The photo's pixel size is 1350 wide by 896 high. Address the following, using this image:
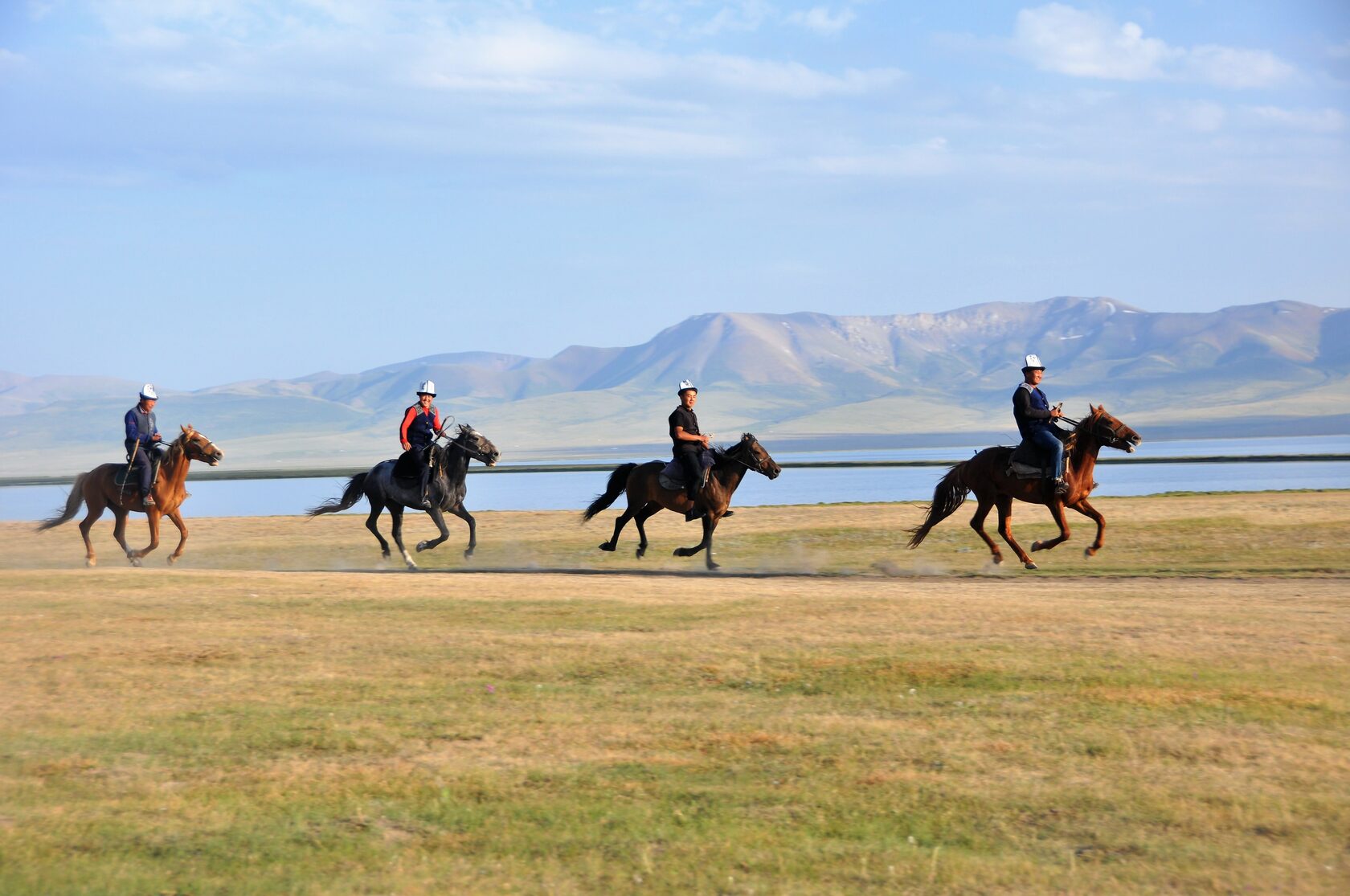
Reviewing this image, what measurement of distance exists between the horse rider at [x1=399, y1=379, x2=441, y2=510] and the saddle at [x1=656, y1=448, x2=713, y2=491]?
4485mm

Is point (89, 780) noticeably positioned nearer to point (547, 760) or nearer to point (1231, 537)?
point (547, 760)

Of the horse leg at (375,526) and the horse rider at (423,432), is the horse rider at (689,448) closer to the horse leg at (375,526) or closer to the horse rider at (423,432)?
the horse rider at (423,432)

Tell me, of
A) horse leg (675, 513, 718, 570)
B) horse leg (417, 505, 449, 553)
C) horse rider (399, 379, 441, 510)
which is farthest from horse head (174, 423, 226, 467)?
horse leg (675, 513, 718, 570)

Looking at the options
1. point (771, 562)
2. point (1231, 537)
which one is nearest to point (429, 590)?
point (771, 562)

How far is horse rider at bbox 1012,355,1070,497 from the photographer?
2288 centimetres

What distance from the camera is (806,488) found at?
67125 millimetres

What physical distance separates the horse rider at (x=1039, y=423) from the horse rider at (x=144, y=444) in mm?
15827

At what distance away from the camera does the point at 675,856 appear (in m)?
7.51

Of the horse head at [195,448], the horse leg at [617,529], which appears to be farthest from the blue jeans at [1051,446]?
the horse head at [195,448]

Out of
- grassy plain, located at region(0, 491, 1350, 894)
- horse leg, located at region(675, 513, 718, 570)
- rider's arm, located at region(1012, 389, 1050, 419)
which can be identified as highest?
rider's arm, located at region(1012, 389, 1050, 419)

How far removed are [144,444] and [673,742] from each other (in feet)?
64.1

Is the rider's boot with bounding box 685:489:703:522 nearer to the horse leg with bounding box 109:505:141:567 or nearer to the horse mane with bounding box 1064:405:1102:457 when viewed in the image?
Answer: the horse mane with bounding box 1064:405:1102:457

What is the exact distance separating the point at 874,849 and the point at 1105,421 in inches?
671

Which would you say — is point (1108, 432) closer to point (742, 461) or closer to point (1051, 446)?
point (1051, 446)
